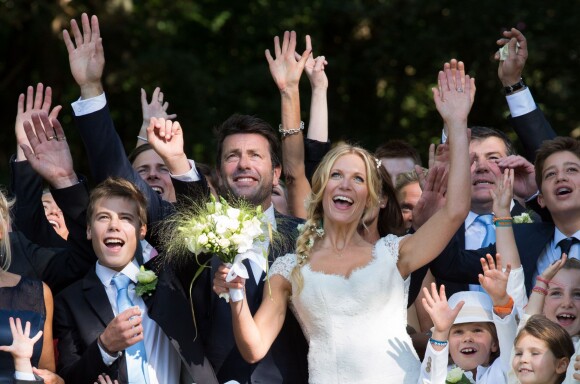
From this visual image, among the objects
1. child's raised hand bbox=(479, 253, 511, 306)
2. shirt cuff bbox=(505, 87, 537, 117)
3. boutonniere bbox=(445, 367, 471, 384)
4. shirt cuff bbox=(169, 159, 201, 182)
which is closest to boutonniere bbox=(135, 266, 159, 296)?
shirt cuff bbox=(169, 159, 201, 182)

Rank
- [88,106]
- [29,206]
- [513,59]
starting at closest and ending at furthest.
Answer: [88,106] → [29,206] → [513,59]

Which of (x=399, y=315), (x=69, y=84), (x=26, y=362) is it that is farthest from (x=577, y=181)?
(x=69, y=84)

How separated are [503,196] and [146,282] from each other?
2.09 meters

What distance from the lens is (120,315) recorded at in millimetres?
6031

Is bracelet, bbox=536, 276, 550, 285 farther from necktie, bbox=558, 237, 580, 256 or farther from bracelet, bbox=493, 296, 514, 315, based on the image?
necktie, bbox=558, 237, 580, 256

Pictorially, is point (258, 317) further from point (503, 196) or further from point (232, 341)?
point (503, 196)

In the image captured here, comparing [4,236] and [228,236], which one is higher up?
[4,236]

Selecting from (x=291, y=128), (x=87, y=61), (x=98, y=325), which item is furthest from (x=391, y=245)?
(x=87, y=61)

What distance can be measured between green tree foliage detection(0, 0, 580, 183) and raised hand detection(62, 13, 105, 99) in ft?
22.8

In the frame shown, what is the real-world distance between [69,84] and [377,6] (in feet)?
14.7

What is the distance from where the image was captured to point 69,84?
15961 millimetres

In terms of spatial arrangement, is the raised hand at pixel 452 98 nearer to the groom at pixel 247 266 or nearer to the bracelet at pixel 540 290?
the bracelet at pixel 540 290

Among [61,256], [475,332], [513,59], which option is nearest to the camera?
[475,332]

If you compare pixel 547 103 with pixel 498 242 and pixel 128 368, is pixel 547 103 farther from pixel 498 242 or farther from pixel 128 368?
pixel 128 368
